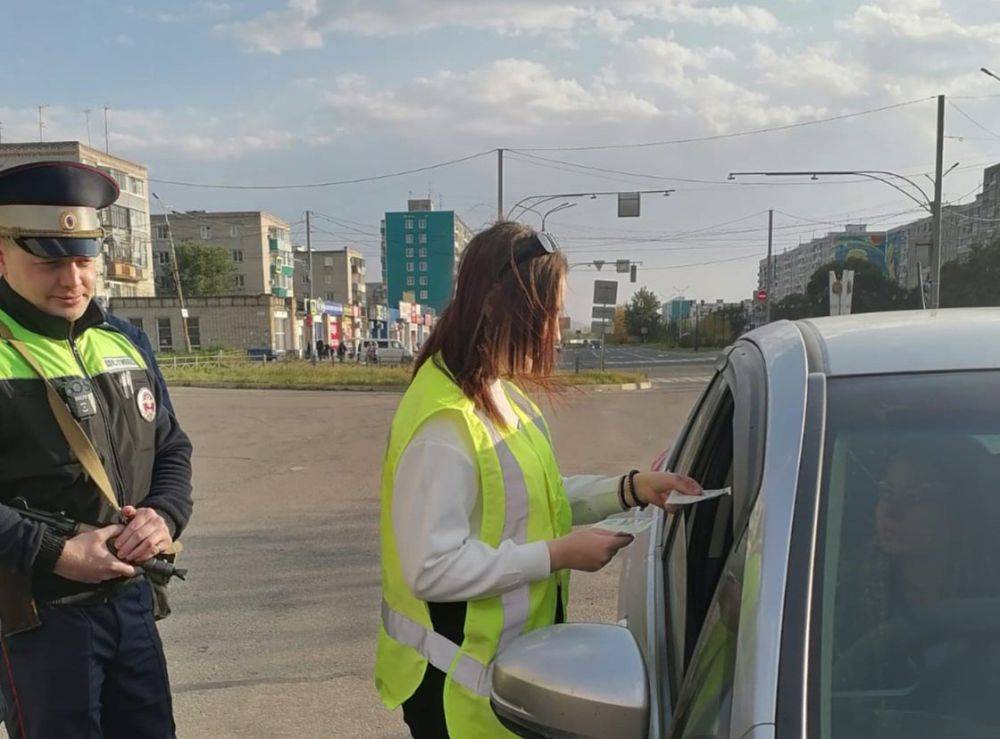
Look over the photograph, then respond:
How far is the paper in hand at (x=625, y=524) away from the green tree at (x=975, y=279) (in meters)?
43.8

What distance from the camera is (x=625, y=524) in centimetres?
185

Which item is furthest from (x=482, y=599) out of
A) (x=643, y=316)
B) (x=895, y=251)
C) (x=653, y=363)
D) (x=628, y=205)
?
(x=643, y=316)

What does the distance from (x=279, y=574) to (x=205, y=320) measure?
55604 millimetres

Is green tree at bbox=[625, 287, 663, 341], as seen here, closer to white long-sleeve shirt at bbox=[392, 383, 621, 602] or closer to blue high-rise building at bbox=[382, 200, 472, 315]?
blue high-rise building at bbox=[382, 200, 472, 315]

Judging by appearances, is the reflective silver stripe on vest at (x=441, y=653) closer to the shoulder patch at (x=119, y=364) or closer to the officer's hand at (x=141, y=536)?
the officer's hand at (x=141, y=536)

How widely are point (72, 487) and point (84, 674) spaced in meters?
0.44

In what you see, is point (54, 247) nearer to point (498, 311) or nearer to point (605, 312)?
point (498, 311)

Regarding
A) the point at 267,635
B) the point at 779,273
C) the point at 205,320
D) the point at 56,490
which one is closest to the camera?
the point at 56,490

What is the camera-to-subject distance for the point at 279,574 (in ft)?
15.9

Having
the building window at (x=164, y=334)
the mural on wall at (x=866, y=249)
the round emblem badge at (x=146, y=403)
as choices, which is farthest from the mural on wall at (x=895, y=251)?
the round emblem badge at (x=146, y=403)

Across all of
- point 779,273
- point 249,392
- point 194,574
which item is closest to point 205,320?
point 249,392

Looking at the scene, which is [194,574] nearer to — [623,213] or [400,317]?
[623,213]

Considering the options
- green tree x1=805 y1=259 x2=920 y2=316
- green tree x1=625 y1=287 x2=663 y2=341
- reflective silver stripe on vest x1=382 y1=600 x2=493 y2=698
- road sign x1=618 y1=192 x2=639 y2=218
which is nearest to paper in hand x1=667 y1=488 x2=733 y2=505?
reflective silver stripe on vest x1=382 y1=600 x2=493 y2=698

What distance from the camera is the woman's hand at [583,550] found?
1543 mm
